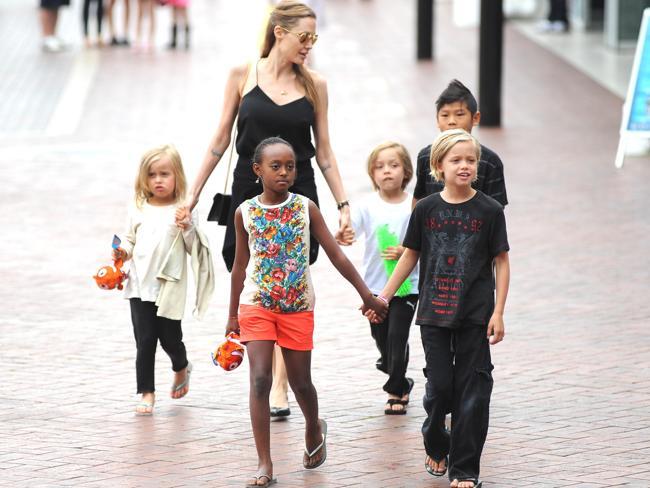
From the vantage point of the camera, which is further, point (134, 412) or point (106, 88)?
point (106, 88)

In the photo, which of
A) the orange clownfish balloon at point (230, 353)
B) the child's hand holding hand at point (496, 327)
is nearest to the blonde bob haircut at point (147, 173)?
the orange clownfish balloon at point (230, 353)

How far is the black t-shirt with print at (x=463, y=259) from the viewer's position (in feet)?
18.8

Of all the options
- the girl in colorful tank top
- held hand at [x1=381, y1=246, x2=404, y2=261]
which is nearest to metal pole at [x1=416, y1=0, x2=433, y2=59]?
held hand at [x1=381, y1=246, x2=404, y2=261]

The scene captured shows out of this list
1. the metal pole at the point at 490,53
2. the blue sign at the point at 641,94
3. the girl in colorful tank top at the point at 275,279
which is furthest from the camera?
the metal pole at the point at 490,53

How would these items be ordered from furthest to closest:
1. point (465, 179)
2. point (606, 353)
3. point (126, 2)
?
point (126, 2), point (606, 353), point (465, 179)

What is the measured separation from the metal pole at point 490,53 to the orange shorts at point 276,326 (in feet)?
37.7

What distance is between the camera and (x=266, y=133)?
6605 mm

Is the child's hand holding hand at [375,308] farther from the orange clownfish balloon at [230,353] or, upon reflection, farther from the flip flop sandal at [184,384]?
the flip flop sandal at [184,384]

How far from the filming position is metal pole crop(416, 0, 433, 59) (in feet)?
73.7

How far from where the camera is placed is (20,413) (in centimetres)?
699

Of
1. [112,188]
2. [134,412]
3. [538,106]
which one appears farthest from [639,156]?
[134,412]

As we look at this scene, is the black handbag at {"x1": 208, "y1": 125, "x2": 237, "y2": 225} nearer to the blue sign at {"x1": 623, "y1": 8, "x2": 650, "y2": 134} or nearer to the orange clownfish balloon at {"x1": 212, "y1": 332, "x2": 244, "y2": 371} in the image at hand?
the orange clownfish balloon at {"x1": 212, "y1": 332, "x2": 244, "y2": 371}

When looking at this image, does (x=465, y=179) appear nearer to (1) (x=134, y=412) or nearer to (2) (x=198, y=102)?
(1) (x=134, y=412)

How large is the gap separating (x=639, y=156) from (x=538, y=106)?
3.77 meters
